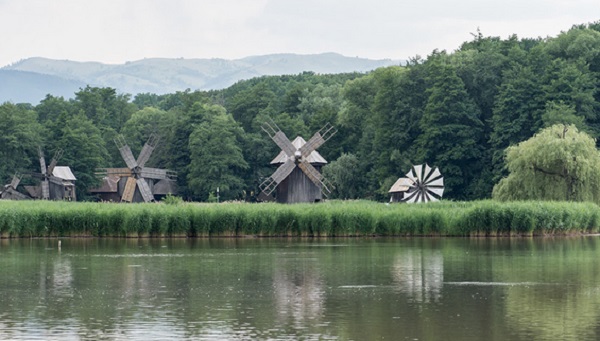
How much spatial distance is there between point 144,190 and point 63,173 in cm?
762

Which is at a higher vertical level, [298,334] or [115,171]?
[115,171]

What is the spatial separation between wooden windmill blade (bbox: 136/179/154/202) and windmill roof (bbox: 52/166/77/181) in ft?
21.2

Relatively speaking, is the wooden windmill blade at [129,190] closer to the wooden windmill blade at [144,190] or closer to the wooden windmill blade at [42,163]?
the wooden windmill blade at [144,190]

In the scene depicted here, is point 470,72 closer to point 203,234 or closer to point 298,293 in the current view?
point 203,234

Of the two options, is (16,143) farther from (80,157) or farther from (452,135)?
(452,135)

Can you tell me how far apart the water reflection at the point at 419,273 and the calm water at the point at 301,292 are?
0.04m

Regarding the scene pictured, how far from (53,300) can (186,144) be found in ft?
242

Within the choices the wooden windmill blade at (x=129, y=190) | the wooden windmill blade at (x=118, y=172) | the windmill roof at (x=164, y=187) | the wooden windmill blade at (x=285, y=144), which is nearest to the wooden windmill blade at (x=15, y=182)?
the wooden windmill blade at (x=118, y=172)

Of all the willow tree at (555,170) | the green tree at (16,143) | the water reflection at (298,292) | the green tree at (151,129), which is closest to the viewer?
the water reflection at (298,292)

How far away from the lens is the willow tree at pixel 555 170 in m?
62.4

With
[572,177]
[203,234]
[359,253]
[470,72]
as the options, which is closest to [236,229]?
[203,234]

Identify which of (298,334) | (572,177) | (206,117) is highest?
(206,117)

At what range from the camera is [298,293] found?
3058 cm

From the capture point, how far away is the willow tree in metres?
62.4
